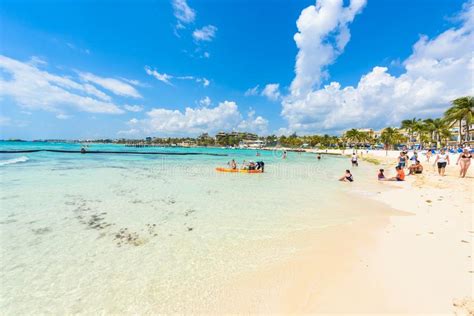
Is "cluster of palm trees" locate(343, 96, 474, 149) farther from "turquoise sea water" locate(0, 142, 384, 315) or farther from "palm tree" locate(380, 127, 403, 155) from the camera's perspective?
"turquoise sea water" locate(0, 142, 384, 315)

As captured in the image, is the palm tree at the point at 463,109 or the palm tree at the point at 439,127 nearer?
the palm tree at the point at 463,109

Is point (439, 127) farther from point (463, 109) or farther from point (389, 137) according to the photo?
point (463, 109)

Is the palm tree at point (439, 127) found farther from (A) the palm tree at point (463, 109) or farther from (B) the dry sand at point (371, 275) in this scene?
(B) the dry sand at point (371, 275)

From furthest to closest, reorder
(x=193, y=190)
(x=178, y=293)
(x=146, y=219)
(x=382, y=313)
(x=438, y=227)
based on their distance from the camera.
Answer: (x=193, y=190) → (x=146, y=219) → (x=438, y=227) → (x=178, y=293) → (x=382, y=313)

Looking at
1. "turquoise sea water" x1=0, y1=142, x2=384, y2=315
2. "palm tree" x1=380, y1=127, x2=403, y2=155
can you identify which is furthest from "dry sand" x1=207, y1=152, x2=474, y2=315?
"palm tree" x1=380, y1=127, x2=403, y2=155

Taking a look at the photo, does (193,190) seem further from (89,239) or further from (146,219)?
(89,239)

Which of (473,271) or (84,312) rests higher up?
(473,271)

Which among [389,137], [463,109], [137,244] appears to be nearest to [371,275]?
[137,244]

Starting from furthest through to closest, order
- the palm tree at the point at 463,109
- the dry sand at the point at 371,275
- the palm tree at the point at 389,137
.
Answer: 1. the palm tree at the point at 389,137
2. the palm tree at the point at 463,109
3. the dry sand at the point at 371,275

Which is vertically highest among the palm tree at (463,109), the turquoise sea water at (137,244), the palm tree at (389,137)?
the palm tree at (463,109)

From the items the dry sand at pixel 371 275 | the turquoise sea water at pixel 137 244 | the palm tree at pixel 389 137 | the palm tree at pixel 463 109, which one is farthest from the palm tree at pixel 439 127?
the dry sand at pixel 371 275

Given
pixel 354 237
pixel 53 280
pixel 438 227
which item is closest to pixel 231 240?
pixel 354 237

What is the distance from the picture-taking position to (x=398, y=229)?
6473 mm

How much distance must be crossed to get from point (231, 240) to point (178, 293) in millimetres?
2339
